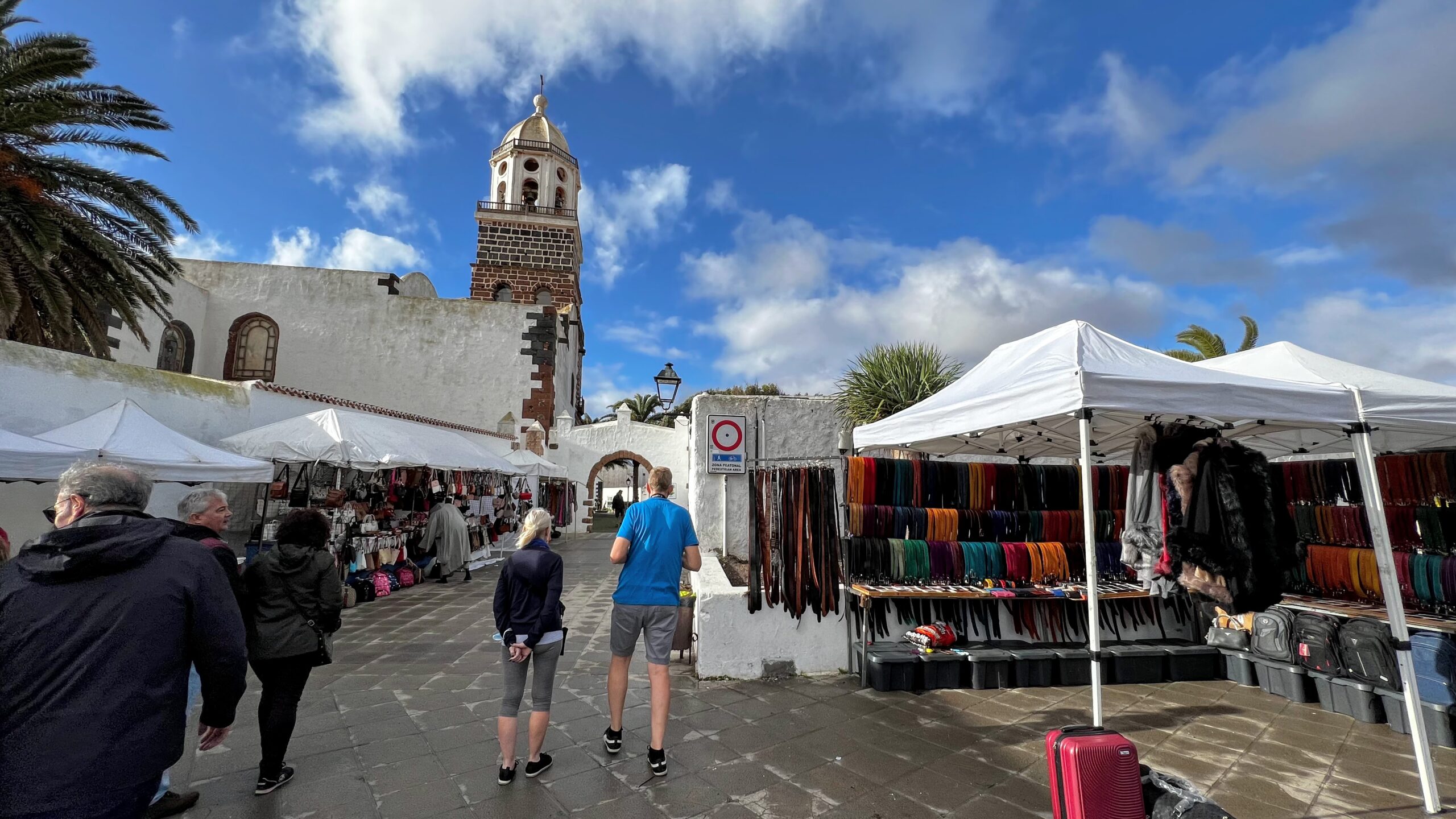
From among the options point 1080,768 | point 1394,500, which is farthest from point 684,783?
point 1394,500

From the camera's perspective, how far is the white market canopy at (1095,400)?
131 inches

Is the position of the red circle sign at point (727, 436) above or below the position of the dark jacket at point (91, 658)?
above

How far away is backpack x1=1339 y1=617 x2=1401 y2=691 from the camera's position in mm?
4031

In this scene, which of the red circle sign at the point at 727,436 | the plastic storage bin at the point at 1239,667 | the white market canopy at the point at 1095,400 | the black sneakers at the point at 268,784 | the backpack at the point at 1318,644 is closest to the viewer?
the black sneakers at the point at 268,784

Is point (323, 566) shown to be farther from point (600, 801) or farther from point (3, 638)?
point (600, 801)

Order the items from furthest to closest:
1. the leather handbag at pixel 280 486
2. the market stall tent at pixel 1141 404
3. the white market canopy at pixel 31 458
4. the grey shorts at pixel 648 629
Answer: the leather handbag at pixel 280 486 → the white market canopy at pixel 31 458 → the grey shorts at pixel 648 629 → the market stall tent at pixel 1141 404

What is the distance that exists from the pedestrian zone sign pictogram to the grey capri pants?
345cm

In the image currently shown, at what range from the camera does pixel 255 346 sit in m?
18.0

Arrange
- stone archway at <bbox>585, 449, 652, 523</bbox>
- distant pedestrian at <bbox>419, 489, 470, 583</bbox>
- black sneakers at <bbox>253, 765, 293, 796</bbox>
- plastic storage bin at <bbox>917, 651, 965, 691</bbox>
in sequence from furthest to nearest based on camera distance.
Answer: stone archway at <bbox>585, 449, 652, 523</bbox>, distant pedestrian at <bbox>419, 489, 470, 583</bbox>, plastic storage bin at <bbox>917, 651, 965, 691</bbox>, black sneakers at <bbox>253, 765, 293, 796</bbox>

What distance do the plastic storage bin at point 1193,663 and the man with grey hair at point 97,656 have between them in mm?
6228

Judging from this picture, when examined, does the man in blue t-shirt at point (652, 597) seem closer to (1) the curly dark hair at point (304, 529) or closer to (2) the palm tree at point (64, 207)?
(1) the curly dark hair at point (304, 529)

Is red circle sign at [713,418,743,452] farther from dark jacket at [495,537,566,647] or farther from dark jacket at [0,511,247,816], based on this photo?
dark jacket at [0,511,247,816]

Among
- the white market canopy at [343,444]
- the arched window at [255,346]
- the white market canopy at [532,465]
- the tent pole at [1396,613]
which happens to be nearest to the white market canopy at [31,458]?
the white market canopy at [343,444]

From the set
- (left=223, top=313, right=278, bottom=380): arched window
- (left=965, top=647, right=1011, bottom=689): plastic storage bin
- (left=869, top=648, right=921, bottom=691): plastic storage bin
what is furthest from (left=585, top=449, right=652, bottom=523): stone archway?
(left=965, top=647, right=1011, bottom=689): plastic storage bin
